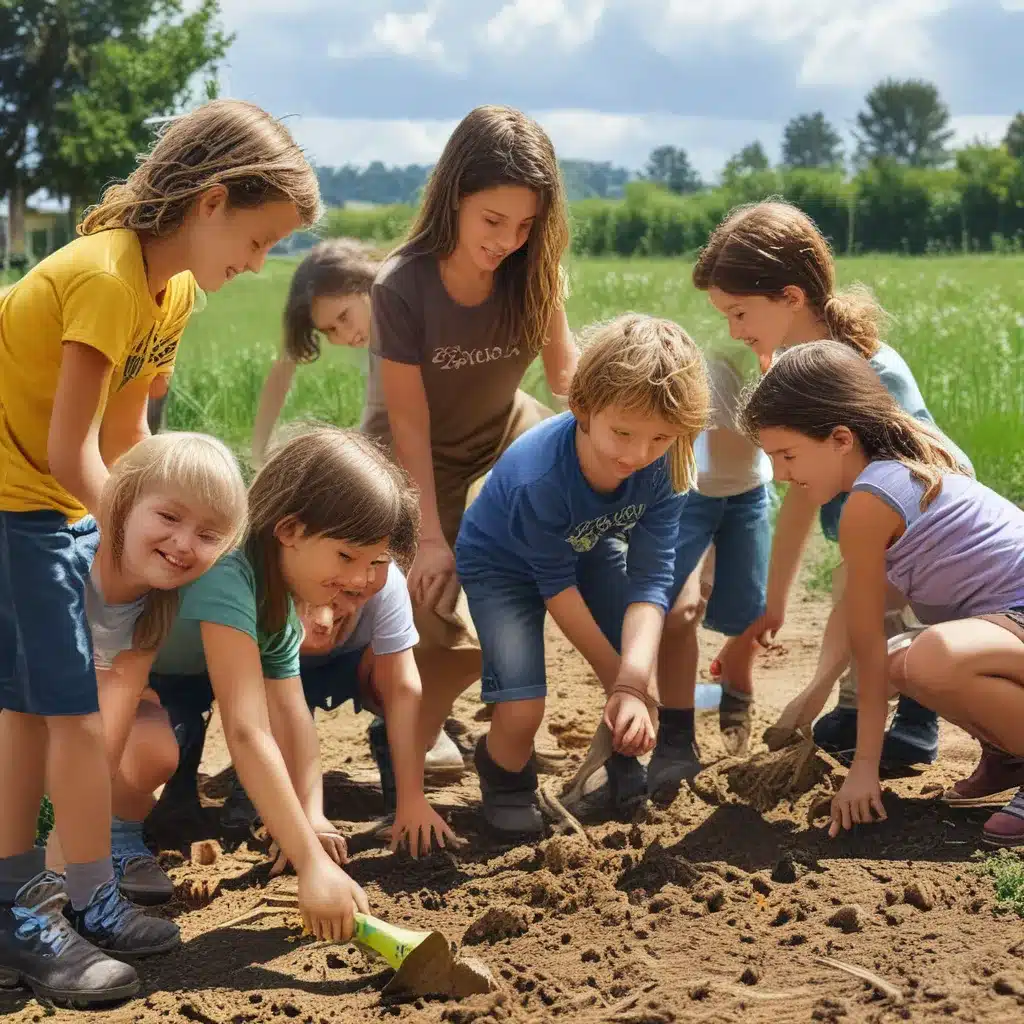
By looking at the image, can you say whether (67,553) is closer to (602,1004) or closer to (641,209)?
(602,1004)

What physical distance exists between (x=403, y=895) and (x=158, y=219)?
1.47 meters

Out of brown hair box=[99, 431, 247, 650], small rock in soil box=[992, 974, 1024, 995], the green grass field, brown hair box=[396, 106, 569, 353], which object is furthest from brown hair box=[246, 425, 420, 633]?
the green grass field

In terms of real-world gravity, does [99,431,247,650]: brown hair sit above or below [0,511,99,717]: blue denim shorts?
above

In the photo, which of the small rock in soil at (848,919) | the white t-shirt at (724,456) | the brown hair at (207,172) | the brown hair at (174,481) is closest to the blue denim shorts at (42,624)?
the brown hair at (174,481)

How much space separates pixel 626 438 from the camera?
3018mm

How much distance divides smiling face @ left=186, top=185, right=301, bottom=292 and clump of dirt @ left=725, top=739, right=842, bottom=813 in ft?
5.58

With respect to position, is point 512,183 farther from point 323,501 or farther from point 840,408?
point 323,501

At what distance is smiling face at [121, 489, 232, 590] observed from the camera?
2512 millimetres

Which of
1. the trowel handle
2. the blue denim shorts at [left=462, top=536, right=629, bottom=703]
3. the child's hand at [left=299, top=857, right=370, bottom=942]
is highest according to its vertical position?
the blue denim shorts at [left=462, top=536, right=629, bottom=703]

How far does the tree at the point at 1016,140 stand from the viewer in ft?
143

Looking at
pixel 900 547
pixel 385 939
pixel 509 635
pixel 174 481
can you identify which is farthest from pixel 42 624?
pixel 900 547

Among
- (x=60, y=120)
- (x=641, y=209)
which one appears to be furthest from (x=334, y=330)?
(x=60, y=120)

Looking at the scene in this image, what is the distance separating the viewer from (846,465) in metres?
3.13

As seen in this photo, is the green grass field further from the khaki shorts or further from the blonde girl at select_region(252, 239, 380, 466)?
the khaki shorts
